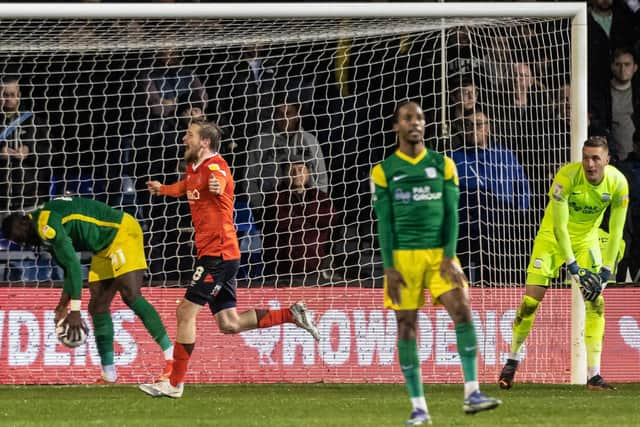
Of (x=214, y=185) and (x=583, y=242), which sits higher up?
(x=214, y=185)

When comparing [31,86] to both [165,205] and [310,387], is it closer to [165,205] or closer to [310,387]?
[165,205]

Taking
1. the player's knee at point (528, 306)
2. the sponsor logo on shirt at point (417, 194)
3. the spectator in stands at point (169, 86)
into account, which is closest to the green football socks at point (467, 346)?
the sponsor logo on shirt at point (417, 194)

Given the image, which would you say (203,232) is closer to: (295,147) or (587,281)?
(295,147)

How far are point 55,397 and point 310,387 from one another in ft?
6.46

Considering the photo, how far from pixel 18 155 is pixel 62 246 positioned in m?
2.13

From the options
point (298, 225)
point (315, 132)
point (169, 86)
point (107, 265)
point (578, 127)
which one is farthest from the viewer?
point (169, 86)

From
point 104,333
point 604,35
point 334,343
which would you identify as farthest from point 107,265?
point 604,35

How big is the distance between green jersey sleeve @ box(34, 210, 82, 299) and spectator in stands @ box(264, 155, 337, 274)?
227 cm

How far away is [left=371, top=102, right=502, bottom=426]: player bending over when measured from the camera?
7.62 m

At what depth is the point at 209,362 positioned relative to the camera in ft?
36.8

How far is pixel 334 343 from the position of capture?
Result: 11.2 meters

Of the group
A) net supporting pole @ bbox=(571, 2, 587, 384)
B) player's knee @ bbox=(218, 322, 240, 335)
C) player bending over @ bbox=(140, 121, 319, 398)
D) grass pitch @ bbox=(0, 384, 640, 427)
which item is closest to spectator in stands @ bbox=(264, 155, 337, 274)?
grass pitch @ bbox=(0, 384, 640, 427)

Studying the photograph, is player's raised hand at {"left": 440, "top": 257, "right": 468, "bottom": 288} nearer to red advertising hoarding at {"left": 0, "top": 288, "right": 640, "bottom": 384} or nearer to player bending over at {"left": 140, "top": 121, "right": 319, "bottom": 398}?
player bending over at {"left": 140, "top": 121, "right": 319, "bottom": 398}

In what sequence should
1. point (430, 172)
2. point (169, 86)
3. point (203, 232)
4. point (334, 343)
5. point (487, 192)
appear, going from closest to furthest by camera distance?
point (430, 172)
point (203, 232)
point (334, 343)
point (487, 192)
point (169, 86)
